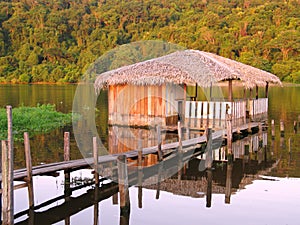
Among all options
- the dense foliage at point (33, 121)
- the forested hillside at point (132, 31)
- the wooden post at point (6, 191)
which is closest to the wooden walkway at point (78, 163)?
the wooden post at point (6, 191)

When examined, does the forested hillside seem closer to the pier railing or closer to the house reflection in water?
the pier railing

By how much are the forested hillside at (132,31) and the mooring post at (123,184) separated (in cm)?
5678

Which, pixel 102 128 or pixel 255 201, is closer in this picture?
pixel 255 201

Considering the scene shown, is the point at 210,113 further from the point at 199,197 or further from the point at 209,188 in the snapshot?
the point at 199,197

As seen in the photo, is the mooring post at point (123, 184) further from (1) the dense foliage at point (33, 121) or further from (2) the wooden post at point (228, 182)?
(1) the dense foliage at point (33, 121)

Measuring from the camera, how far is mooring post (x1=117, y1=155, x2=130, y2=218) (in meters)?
8.39

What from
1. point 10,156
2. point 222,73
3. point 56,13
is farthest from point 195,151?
point 56,13

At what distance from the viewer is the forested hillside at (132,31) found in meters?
66.4

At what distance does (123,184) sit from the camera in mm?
8383

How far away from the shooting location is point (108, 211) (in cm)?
882

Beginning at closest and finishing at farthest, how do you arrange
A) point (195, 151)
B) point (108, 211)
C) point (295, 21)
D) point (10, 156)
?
point (10, 156), point (108, 211), point (195, 151), point (295, 21)

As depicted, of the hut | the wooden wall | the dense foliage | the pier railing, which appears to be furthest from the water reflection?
the dense foliage

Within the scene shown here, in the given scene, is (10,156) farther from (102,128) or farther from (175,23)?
(175,23)

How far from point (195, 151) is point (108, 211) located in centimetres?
619
